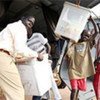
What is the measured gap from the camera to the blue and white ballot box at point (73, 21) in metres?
5.34

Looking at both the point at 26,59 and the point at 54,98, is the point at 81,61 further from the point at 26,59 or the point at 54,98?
the point at 26,59

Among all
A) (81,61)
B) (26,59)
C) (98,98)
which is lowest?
(98,98)

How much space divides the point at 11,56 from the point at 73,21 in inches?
56.3

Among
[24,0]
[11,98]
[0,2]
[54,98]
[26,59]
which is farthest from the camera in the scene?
[24,0]

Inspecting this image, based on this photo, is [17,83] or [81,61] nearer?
[17,83]

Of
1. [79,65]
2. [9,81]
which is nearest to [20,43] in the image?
[9,81]

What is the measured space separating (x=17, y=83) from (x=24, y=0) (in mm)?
6899

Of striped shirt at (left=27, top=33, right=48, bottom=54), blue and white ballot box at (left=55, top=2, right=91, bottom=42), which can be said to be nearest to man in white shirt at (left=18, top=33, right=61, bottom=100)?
striped shirt at (left=27, top=33, right=48, bottom=54)

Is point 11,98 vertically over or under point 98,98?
over

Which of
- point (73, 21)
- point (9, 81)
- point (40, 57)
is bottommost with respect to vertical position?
point (9, 81)

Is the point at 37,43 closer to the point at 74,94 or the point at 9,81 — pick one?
the point at 9,81

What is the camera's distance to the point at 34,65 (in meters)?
4.66

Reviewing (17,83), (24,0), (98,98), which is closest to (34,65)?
(17,83)

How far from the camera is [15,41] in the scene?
13.9 ft
